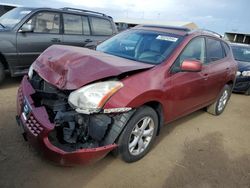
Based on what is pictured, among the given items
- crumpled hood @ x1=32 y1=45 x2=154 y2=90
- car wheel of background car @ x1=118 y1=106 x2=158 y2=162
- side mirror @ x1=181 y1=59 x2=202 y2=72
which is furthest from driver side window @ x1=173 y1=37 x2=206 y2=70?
car wheel of background car @ x1=118 y1=106 x2=158 y2=162

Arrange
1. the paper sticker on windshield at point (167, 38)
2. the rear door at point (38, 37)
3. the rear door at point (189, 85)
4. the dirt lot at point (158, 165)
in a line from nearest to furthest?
the dirt lot at point (158, 165) → the rear door at point (189, 85) → the paper sticker on windshield at point (167, 38) → the rear door at point (38, 37)

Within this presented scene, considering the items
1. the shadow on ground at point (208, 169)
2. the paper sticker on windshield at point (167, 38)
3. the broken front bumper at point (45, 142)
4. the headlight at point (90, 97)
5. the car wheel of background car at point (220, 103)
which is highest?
the paper sticker on windshield at point (167, 38)

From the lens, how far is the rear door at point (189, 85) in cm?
336

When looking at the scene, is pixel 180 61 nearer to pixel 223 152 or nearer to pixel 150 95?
pixel 150 95

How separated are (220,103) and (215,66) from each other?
122 centimetres

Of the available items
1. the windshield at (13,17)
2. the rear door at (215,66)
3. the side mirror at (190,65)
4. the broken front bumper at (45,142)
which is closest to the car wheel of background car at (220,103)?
the rear door at (215,66)

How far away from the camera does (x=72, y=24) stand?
630cm

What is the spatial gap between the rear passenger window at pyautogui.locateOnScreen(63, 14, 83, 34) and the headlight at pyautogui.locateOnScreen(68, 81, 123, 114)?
4.05 meters

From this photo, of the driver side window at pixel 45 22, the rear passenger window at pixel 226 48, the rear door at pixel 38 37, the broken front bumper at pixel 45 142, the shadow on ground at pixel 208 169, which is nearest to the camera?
the broken front bumper at pixel 45 142

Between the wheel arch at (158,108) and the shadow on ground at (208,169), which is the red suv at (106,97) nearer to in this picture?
the wheel arch at (158,108)

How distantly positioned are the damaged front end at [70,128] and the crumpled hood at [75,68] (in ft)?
0.48

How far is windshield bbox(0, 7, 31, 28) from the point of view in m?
5.40

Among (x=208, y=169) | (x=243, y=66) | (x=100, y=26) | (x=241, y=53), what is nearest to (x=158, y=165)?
(x=208, y=169)

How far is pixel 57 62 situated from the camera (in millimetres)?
2900
